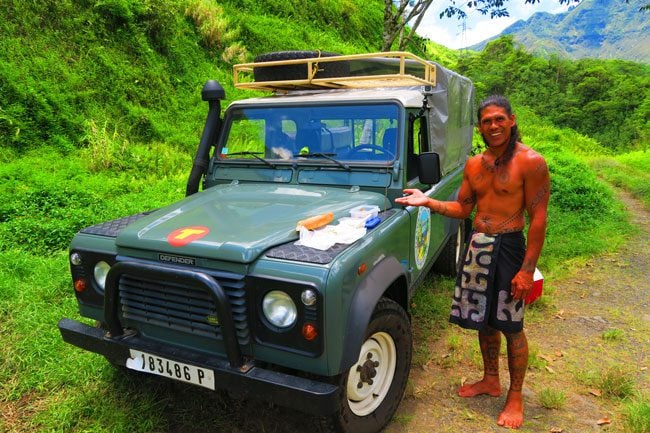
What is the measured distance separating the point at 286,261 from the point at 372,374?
928 millimetres

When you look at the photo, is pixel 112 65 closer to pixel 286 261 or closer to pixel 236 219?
pixel 236 219

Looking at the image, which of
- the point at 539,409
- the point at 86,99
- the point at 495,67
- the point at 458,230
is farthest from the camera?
the point at 495,67

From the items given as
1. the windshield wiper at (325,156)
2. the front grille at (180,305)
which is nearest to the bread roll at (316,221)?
the front grille at (180,305)

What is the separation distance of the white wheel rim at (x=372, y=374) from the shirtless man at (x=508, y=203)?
0.50 meters

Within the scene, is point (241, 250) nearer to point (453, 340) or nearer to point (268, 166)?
point (268, 166)

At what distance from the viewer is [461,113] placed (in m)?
5.59

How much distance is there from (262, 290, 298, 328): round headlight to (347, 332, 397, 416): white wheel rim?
0.51m

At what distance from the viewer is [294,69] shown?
14.0 feet

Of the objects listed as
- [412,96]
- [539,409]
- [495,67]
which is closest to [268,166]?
[412,96]

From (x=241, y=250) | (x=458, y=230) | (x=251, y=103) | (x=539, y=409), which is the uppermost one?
(x=251, y=103)

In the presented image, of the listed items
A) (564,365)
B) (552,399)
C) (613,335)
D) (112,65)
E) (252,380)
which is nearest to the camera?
(252,380)

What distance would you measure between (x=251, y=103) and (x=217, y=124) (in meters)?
0.37

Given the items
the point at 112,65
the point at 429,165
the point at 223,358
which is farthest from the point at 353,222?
the point at 112,65

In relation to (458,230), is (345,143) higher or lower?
higher
